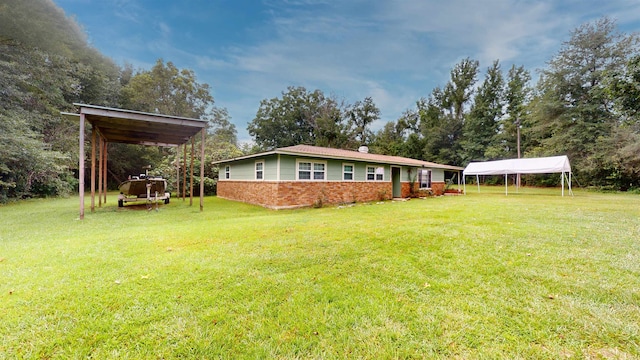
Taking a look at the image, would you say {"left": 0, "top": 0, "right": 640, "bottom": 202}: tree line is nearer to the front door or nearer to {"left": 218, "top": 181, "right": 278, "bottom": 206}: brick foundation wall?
{"left": 218, "top": 181, "right": 278, "bottom": 206}: brick foundation wall

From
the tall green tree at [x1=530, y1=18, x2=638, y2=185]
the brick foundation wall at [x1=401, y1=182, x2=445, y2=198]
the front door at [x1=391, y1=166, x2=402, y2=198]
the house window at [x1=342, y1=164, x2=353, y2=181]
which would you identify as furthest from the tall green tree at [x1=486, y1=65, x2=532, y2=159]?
the house window at [x1=342, y1=164, x2=353, y2=181]

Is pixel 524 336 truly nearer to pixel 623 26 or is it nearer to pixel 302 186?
pixel 302 186

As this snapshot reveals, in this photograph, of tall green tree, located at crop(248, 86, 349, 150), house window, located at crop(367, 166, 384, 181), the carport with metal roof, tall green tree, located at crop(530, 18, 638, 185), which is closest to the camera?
the carport with metal roof

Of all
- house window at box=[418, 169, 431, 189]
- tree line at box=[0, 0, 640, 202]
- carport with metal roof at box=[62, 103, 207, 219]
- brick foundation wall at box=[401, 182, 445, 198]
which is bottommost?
brick foundation wall at box=[401, 182, 445, 198]

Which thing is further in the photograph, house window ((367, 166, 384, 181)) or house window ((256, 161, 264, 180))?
house window ((367, 166, 384, 181))

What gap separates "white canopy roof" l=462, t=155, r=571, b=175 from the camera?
578 inches

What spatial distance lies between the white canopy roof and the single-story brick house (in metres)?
5.86

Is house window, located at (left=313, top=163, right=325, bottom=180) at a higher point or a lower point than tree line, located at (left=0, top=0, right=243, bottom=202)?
lower

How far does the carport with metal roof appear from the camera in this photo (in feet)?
23.6

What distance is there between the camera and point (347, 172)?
40.4ft

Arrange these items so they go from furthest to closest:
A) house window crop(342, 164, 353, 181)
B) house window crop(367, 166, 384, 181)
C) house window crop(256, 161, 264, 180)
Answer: house window crop(367, 166, 384, 181) < house window crop(342, 164, 353, 181) < house window crop(256, 161, 264, 180)

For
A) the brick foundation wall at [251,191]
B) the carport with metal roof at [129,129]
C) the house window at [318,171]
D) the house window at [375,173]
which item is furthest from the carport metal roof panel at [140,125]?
the house window at [375,173]

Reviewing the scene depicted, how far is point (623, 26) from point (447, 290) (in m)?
30.2

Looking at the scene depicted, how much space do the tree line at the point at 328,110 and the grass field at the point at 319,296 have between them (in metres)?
9.73
